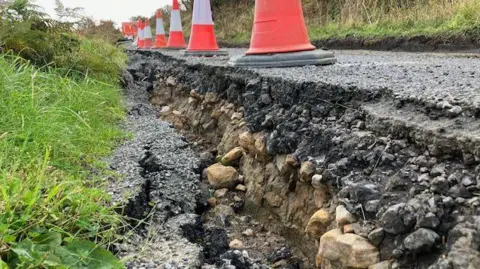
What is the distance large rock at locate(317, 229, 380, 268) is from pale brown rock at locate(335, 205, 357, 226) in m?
0.04

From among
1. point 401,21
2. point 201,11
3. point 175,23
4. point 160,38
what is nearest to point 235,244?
point 201,11

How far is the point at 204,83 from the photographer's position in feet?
14.2

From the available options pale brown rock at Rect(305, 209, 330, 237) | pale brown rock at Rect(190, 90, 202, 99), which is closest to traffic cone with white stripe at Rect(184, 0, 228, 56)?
pale brown rock at Rect(190, 90, 202, 99)

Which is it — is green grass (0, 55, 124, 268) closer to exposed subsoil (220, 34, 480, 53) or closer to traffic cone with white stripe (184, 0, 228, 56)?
traffic cone with white stripe (184, 0, 228, 56)

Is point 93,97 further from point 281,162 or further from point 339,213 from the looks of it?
point 339,213

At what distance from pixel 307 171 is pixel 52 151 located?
3.99ft

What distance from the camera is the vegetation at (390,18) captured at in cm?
611

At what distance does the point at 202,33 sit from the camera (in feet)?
21.9

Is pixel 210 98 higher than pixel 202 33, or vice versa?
pixel 202 33

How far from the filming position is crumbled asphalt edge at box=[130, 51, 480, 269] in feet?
4.61

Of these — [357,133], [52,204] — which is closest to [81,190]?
[52,204]

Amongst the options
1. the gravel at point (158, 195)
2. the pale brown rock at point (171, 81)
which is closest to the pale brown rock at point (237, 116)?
the gravel at point (158, 195)

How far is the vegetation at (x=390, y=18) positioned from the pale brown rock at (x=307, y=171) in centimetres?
423

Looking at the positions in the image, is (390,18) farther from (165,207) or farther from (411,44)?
(165,207)
